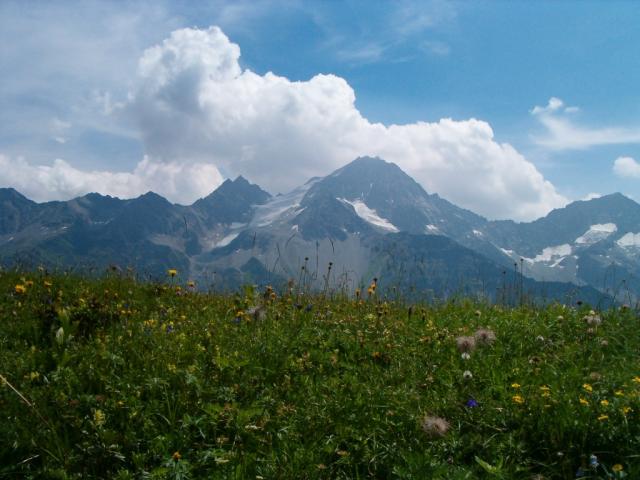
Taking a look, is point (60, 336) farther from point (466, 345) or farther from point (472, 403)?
point (466, 345)

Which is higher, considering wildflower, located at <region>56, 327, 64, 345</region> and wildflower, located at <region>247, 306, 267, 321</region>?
wildflower, located at <region>247, 306, 267, 321</region>

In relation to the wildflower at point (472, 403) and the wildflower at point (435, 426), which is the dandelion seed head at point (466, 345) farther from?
the wildflower at point (435, 426)

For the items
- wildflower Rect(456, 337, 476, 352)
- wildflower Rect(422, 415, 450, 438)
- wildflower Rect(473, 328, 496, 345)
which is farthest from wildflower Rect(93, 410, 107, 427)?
wildflower Rect(473, 328, 496, 345)

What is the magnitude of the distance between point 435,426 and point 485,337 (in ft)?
8.35

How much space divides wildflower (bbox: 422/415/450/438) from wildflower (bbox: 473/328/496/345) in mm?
2353

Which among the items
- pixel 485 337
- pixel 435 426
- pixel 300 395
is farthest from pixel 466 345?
pixel 300 395

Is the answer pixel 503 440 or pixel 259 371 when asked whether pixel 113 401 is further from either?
pixel 503 440

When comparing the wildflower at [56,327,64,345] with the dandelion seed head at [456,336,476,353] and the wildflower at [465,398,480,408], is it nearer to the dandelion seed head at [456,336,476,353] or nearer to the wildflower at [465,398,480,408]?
the wildflower at [465,398,480,408]

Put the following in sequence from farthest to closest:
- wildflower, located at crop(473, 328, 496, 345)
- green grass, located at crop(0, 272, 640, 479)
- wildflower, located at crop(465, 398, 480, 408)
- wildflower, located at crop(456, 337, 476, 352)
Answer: wildflower, located at crop(473, 328, 496, 345)
wildflower, located at crop(456, 337, 476, 352)
wildflower, located at crop(465, 398, 480, 408)
green grass, located at crop(0, 272, 640, 479)

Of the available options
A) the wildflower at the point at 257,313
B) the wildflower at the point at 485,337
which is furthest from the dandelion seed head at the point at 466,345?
the wildflower at the point at 257,313

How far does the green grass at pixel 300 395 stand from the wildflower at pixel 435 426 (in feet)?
0.15

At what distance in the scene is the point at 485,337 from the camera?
6.59m

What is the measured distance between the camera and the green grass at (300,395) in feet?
13.1

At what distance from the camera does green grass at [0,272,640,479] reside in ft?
13.1
